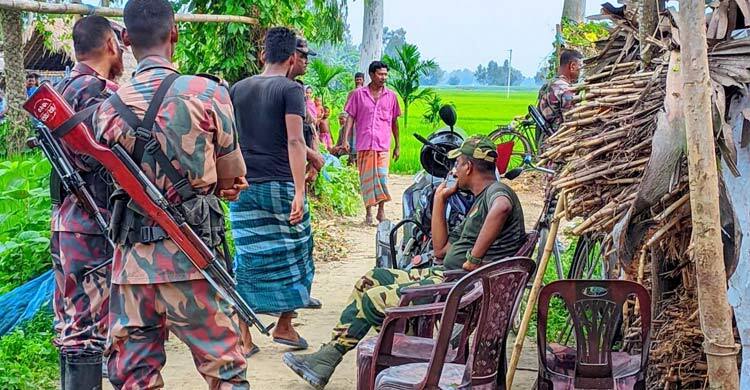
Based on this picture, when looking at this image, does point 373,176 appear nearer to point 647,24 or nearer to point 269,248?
point 269,248

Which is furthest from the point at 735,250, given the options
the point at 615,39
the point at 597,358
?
the point at 615,39

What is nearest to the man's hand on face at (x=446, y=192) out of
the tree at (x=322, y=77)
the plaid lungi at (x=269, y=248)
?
the plaid lungi at (x=269, y=248)

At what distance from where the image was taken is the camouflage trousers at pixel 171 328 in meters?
3.59

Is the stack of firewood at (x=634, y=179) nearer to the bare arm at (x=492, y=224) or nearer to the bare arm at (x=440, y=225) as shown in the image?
the bare arm at (x=492, y=224)

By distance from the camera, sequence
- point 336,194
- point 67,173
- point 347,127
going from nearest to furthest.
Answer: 1. point 67,173
2. point 347,127
3. point 336,194

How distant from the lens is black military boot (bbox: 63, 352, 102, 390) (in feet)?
14.3

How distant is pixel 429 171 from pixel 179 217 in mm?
2751

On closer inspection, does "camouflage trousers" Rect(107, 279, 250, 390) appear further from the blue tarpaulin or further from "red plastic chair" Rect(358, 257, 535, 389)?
the blue tarpaulin

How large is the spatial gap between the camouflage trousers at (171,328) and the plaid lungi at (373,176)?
6278mm

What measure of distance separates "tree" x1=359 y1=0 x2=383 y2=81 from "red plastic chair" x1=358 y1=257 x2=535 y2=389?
16.2 m

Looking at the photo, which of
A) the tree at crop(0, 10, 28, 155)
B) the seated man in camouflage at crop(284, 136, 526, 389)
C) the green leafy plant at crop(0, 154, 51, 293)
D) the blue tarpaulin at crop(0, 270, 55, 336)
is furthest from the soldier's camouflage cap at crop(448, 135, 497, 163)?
the tree at crop(0, 10, 28, 155)

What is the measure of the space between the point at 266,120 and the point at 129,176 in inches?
74.3

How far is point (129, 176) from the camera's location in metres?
3.51

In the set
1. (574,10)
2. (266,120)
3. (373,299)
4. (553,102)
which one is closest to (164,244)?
(373,299)
